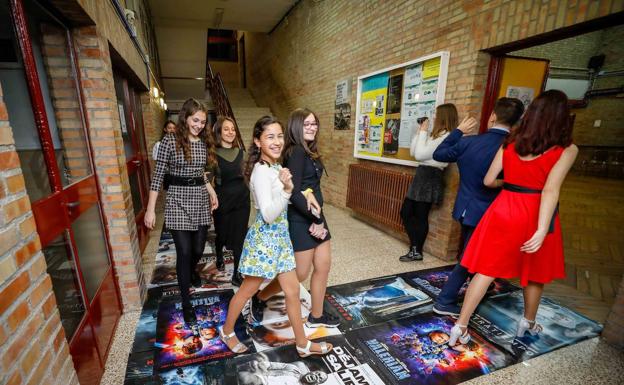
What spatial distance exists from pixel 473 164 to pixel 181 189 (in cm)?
220

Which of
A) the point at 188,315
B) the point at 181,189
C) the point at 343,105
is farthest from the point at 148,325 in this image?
the point at 343,105

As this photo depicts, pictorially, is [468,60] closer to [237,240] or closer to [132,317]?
[237,240]

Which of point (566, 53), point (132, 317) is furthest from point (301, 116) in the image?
point (566, 53)

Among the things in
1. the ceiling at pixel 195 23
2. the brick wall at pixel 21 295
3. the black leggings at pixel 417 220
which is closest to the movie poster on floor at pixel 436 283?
the black leggings at pixel 417 220

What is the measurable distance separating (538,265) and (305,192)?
1.61 m

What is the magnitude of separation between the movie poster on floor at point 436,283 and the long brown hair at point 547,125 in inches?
62.5

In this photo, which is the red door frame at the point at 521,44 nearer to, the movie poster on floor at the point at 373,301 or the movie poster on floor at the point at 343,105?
the movie poster on floor at the point at 373,301

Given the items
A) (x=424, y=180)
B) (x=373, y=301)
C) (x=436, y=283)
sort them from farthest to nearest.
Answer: (x=424, y=180) → (x=436, y=283) → (x=373, y=301)

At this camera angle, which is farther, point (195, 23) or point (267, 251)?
point (195, 23)

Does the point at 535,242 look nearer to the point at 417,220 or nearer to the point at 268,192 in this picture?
the point at 268,192

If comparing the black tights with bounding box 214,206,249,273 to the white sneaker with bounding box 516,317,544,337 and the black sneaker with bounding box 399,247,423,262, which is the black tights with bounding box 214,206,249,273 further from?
the white sneaker with bounding box 516,317,544,337

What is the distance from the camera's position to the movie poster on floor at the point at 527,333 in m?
2.06

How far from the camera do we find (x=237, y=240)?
2680 millimetres

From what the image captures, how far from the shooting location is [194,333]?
2100 millimetres
